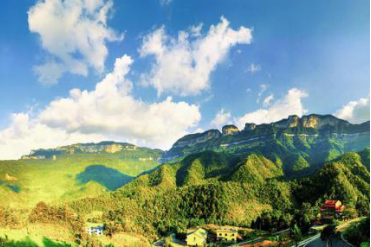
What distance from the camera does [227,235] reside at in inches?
3410

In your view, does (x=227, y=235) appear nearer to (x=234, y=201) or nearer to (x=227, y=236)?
(x=227, y=236)

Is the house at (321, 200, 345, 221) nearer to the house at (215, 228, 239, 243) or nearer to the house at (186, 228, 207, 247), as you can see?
the house at (215, 228, 239, 243)

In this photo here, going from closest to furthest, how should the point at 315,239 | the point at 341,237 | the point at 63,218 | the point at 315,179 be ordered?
the point at 63,218 < the point at 341,237 < the point at 315,239 < the point at 315,179

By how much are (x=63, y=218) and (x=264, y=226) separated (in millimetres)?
89760

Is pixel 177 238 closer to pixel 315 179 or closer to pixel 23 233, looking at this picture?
pixel 23 233

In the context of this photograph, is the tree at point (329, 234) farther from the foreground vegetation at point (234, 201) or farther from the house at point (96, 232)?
the foreground vegetation at point (234, 201)

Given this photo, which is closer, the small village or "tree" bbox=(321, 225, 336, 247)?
"tree" bbox=(321, 225, 336, 247)

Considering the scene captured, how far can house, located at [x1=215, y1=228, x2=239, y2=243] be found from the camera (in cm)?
8515

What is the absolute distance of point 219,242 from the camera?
83375 millimetres

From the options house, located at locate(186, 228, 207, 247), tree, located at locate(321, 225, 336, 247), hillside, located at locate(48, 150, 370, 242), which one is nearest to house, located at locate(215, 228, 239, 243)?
house, located at locate(186, 228, 207, 247)

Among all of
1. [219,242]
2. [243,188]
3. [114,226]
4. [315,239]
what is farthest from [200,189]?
[114,226]

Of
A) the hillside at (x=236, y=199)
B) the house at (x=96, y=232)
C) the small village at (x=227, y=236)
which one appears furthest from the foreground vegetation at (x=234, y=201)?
the house at (x=96, y=232)

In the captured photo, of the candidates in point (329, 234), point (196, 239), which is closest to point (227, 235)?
point (196, 239)

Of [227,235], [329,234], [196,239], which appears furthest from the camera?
[227,235]
